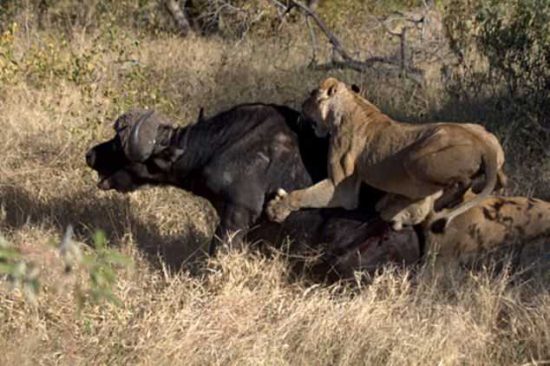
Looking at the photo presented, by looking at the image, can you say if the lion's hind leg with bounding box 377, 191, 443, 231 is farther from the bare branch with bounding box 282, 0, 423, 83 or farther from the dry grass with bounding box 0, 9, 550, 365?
the bare branch with bounding box 282, 0, 423, 83

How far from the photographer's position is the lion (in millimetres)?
6083

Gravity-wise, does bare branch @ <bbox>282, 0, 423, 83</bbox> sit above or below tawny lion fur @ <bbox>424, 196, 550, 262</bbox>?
below

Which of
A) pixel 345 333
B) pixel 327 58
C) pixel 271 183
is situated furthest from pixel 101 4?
pixel 345 333

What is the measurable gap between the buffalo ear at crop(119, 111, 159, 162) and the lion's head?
1009mm

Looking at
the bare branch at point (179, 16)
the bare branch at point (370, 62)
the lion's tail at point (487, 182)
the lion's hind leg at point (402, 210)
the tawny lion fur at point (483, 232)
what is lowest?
the bare branch at point (179, 16)

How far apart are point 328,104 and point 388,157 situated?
56 cm

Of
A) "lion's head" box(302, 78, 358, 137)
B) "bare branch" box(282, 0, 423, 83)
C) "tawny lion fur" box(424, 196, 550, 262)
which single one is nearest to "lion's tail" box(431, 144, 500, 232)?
"tawny lion fur" box(424, 196, 550, 262)

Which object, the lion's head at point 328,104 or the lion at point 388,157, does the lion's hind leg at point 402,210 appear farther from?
the lion's head at point 328,104

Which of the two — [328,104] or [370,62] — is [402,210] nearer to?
[328,104]

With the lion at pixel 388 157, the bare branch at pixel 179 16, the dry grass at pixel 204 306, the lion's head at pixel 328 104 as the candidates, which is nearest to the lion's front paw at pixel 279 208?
the lion at pixel 388 157

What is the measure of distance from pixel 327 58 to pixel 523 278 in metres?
7.42

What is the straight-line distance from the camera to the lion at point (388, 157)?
6.08 meters

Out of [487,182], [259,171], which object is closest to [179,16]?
[259,171]

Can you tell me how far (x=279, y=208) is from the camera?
6.51 metres
